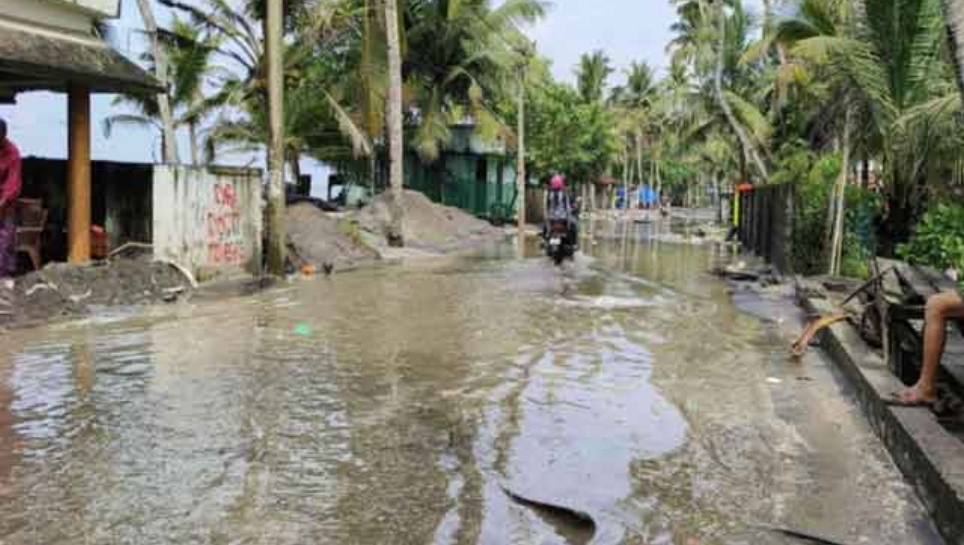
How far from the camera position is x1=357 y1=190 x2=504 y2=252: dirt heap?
96.7ft

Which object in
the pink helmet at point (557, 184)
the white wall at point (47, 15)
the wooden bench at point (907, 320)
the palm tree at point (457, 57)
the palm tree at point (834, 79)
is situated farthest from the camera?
the palm tree at point (457, 57)

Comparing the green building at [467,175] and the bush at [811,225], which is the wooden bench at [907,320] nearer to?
the bush at [811,225]

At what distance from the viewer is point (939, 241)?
43.4ft

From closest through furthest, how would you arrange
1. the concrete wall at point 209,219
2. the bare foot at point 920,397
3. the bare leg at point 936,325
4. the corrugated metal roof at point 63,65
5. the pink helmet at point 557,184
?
the bare leg at point 936,325 < the bare foot at point 920,397 < the corrugated metal roof at point 63,65 < the concrete wall at point 209,219 < the pink helmet at point 557,184

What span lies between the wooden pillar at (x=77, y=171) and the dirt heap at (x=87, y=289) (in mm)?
449

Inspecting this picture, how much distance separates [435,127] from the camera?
125 feet

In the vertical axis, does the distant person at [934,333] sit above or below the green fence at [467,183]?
below

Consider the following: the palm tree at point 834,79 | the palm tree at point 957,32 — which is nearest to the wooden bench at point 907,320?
the palm tree at point 957,32

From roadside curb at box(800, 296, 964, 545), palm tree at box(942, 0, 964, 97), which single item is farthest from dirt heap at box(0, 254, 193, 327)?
palm tree at box(942, 0, 964, 97)

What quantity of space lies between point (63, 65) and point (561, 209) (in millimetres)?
11857

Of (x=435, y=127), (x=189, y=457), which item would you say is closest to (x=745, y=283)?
(x=189, y=457)

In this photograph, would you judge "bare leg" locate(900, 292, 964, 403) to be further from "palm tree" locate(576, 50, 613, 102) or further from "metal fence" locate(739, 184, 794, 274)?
"palm tree" locate(576, 50, 613, 102)

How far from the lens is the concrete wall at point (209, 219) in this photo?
49.1ft

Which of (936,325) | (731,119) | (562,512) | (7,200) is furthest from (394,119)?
(562,512)
